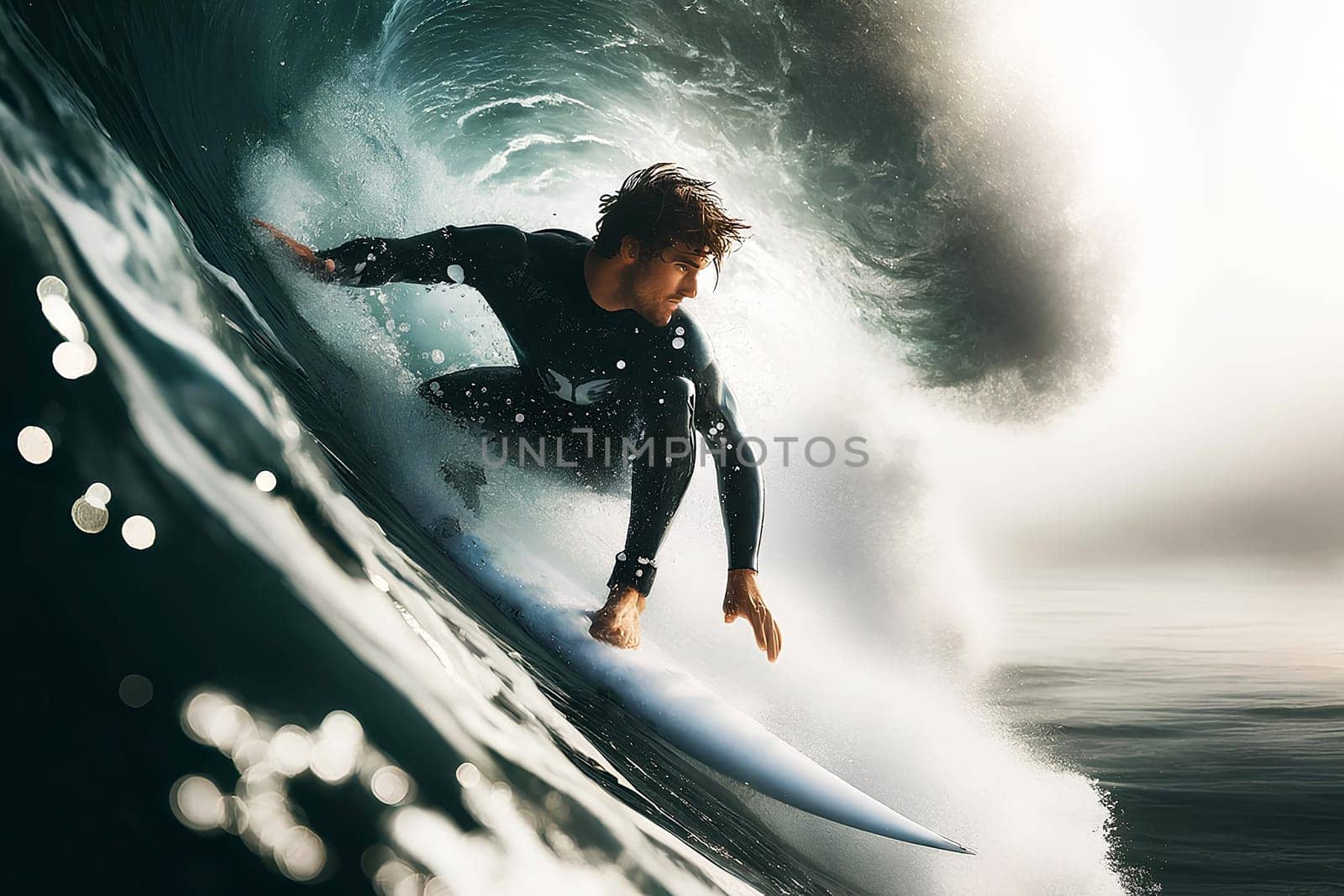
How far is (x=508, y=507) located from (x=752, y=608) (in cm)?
44

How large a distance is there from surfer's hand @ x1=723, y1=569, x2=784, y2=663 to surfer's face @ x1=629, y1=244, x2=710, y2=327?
0.39 meters

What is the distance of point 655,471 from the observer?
99cm

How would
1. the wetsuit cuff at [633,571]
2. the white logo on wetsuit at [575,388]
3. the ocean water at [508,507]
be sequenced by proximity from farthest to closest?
the white logo on wetsuit at [575,388], the wetsuit cuff at [633,571], the ocean water at [508,507]

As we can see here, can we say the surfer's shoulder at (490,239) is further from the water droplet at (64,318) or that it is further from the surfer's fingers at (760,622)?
the water droplet at (64,318)

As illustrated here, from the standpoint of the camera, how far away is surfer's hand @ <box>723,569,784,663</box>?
1050 mm

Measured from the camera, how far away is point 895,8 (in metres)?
1.89

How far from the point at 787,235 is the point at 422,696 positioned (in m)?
1.97

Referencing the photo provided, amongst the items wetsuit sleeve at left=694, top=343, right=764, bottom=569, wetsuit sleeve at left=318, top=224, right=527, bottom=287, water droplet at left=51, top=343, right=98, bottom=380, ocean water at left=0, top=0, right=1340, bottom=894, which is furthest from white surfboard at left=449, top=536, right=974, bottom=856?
water droplet at left=51, top=343, right=98, bottom=380

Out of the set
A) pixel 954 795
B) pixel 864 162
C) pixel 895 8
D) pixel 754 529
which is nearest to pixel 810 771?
pixel 754 529

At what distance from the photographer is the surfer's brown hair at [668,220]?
1.04 metres

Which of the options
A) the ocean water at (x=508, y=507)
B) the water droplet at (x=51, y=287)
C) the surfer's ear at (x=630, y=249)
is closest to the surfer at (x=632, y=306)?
the surfer's ear at (x=630, y=249)

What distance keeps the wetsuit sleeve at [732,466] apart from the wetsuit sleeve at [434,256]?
0.32 meters

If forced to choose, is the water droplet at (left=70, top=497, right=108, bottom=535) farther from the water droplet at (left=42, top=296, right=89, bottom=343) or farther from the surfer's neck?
the surfer's neck

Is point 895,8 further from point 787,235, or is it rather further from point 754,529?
point 754,529
